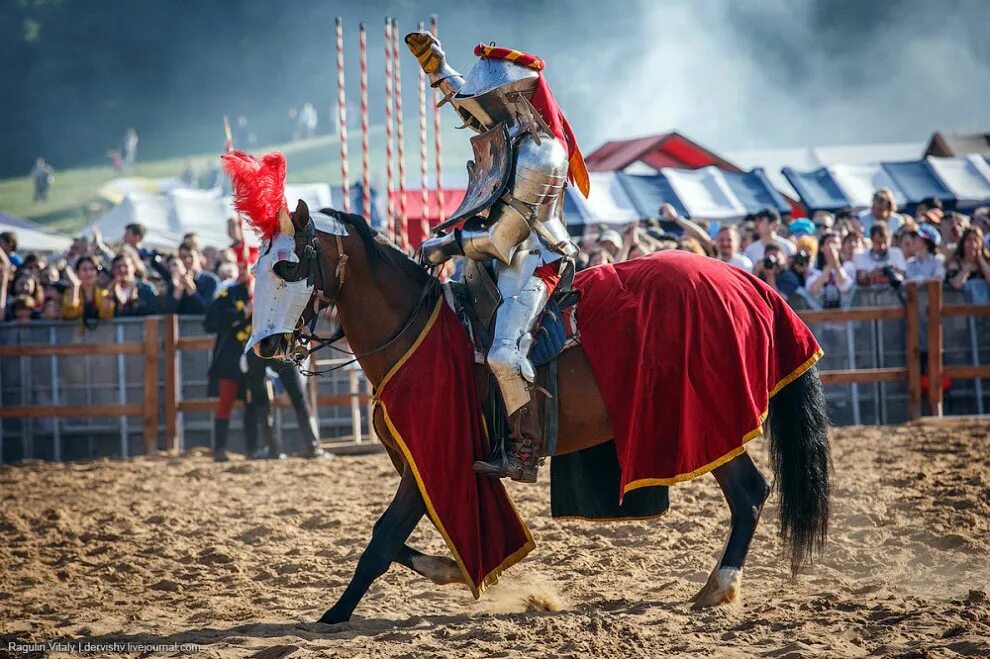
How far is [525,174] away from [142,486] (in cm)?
551

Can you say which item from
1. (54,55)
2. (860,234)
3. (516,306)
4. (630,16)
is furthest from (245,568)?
(54,55)

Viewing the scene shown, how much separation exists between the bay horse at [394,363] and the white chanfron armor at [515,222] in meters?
0.27

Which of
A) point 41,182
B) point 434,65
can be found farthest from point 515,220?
point 41,182

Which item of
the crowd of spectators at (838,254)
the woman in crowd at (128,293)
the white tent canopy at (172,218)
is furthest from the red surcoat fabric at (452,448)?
the white tent canopy at (172,218)

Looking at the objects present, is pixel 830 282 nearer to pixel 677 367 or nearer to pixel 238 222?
pixel 238 222

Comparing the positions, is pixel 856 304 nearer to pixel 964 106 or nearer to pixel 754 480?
pixel 754 480

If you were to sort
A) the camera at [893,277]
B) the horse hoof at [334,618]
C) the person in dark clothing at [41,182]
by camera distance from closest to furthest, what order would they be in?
the horse hoof at [334,618] < the camera at [893,277] < the person in dark clothing at [41,182]

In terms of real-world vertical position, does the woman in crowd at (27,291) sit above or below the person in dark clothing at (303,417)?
above

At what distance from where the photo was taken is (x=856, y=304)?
37.7ft

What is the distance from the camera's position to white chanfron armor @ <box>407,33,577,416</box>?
5410 millimetres

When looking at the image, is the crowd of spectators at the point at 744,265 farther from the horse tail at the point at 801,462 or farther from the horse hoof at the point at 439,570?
the horse hoof at the point at 439,570

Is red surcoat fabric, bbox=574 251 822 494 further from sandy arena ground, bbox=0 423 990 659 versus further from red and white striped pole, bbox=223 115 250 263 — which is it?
red and white striped pole, bbox=223 115 250 263

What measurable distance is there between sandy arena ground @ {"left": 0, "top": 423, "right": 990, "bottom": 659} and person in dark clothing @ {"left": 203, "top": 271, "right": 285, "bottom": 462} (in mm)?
1752

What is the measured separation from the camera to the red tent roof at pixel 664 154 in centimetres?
2247
